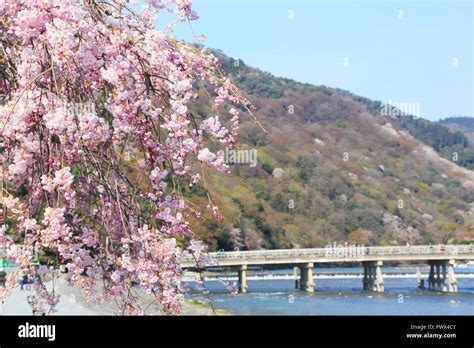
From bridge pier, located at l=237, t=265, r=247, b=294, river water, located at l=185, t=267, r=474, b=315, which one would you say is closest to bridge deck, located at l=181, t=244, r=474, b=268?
bridge pier, located at l=237, t=265, r=247, b=294

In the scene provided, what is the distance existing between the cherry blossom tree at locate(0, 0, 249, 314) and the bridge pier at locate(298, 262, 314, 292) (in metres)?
38.0

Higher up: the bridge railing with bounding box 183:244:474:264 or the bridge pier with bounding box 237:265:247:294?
→ the bridge railing with bounding box 183:244:474:264

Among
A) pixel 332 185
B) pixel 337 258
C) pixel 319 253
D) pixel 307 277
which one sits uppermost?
pixel 332 185

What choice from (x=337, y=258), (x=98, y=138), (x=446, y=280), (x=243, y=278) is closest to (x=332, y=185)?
(x=446, y=280)

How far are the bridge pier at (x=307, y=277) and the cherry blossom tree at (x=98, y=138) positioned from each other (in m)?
38.0

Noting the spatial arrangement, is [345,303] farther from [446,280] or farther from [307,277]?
[446,280]

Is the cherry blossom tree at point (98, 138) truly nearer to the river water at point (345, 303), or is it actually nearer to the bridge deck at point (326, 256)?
the river water at point (345, 303)

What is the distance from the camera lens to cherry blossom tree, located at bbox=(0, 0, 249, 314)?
138 inches

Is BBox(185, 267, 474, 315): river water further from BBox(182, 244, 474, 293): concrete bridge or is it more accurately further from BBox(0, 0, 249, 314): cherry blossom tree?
BBox(0, 0, 249, 314): cherry blossom tree

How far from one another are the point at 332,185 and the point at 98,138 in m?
73.3

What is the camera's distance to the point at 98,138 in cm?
362

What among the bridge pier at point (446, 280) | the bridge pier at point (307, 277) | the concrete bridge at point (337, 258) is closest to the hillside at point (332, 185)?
the concrete bridge at point (337, 258)

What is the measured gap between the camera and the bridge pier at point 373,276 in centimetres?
4138

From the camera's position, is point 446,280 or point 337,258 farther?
point 446,280
